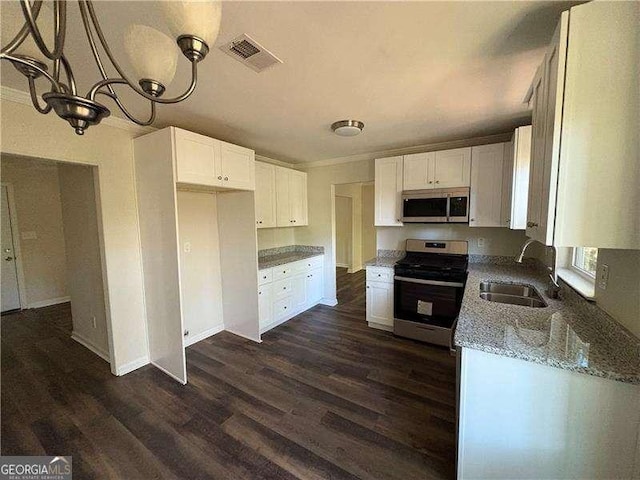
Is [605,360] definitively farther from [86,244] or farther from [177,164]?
[86,244]

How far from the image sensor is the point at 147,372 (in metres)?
2.58

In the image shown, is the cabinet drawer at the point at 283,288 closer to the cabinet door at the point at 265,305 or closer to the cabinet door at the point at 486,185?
the cabinet door at the point at 265,305

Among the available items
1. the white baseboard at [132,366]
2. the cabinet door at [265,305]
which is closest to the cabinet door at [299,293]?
the cabinet door at [265,305]

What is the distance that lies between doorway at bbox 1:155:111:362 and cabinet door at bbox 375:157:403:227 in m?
3.14

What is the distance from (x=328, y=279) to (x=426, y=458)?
9.77ft

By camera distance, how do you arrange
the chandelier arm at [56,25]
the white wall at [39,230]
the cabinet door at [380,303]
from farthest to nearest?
the white wall at [39,230] < the cabinet door at [380,303] < the chandelier arm at [56,25]

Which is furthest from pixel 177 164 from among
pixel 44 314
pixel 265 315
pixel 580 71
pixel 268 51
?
pixel 44 314

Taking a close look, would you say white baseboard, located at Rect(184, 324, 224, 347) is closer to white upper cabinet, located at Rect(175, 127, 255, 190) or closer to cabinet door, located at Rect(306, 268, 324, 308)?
cabinet door, located at Rect(306, 268, 324, 308)

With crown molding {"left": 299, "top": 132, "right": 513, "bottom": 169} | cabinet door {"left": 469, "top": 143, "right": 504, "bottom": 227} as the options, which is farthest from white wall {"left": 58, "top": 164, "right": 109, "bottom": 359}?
cabinet door {"left": 469, "top": 143, "right": 504, "bottom": 227}

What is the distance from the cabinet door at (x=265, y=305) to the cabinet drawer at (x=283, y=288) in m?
0.11

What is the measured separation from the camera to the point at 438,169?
124 inches

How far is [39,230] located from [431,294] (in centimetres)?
640

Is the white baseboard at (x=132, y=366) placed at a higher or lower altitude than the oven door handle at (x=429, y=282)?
lower

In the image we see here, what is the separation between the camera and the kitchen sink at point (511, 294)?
2107 mm
